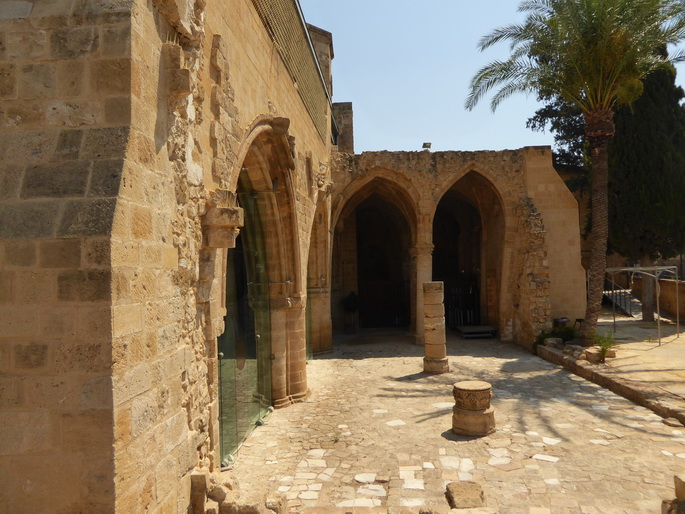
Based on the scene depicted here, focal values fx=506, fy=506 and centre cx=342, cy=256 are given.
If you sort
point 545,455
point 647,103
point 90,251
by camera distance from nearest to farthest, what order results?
point 90,251 → point 545,455 → point 647,103

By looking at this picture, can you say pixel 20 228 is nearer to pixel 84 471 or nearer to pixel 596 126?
pixel 84 471

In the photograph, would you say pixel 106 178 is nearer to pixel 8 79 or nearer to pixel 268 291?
pixel 8 79

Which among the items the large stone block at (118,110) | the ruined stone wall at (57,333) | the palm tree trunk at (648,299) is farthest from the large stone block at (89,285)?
the palm tree trunk at (648,299)

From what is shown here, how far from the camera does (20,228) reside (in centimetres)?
269

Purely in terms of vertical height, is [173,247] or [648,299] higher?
[173,247]

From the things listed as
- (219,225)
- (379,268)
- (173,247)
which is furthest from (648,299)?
(173,247)

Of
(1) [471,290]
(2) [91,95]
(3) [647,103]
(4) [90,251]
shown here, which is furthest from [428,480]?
(3) [647,103]

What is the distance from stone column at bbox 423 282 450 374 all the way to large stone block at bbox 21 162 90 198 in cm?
937

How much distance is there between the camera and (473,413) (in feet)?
23.0

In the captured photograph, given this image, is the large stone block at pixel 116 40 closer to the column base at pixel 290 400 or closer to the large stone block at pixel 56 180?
the large stone block at pixel 56 180

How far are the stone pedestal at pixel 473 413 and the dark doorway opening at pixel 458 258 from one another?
10.8m

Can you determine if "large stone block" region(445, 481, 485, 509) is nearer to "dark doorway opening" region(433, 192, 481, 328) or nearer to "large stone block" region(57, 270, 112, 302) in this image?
"large stone block" region(57, 270, 112, 302)

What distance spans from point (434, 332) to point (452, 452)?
16.2 ft

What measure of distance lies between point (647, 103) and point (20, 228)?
63.8ft
